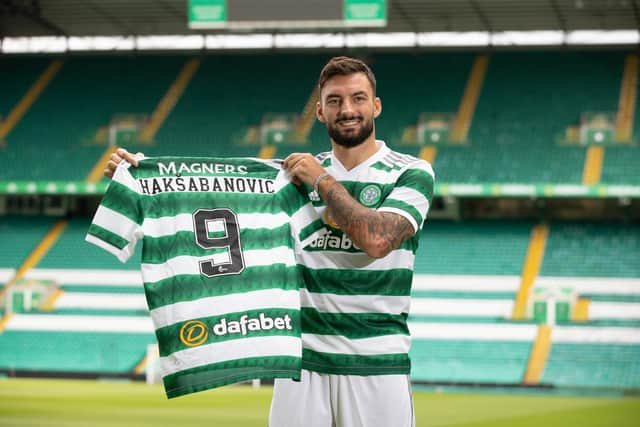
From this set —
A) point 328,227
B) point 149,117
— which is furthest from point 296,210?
point 149,117

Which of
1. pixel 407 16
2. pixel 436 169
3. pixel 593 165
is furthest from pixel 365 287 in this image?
pixel 407 16

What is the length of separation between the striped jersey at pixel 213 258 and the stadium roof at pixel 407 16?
965 inches

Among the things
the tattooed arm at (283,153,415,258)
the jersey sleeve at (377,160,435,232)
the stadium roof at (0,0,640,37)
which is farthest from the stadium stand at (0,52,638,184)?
the tattooed arm at (283,153,415,258)

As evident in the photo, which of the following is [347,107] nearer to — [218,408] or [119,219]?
[119,219]

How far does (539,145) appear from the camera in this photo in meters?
28.5

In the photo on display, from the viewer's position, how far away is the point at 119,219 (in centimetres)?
435

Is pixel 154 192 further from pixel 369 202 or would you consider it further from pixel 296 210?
pixel 369 202

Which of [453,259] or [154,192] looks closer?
[154,192]

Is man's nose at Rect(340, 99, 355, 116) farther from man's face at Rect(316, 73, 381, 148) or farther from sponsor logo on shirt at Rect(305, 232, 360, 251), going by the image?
sponsor logo on shirt at Rect(305, 232, 360, 251)

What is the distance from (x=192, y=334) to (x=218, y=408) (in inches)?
521

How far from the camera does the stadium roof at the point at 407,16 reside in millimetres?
28422

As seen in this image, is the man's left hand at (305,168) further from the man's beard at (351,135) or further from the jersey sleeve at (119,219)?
the jersey sleeve at (119,219)

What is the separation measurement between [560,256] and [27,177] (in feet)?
50.5

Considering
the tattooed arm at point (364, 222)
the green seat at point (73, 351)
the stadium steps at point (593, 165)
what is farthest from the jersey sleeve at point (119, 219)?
the stadium steps at point (593, 165)
